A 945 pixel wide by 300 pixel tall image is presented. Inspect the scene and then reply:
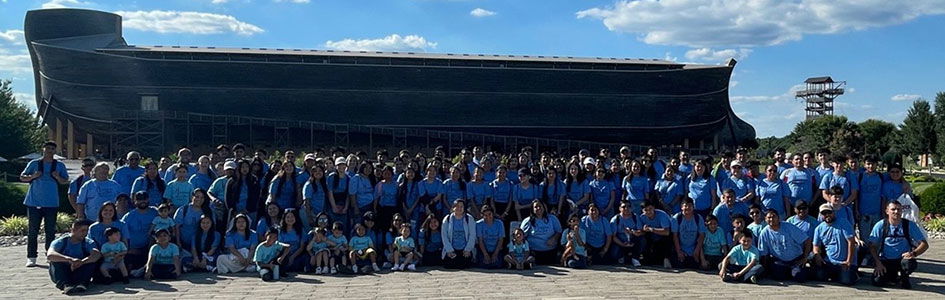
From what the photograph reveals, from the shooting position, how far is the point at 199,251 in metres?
9.21

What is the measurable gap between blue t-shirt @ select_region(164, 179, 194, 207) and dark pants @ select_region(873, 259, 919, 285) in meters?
8.82

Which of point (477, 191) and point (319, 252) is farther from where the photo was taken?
point (477, 191)

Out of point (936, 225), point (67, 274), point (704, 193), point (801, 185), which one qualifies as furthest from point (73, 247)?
point (936, 225)

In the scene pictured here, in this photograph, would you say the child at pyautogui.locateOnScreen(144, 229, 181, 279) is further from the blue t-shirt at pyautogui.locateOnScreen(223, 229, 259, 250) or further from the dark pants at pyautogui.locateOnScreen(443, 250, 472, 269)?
the dark pants at pyautogui.locateOnScreen(443, 250, 472, 269)

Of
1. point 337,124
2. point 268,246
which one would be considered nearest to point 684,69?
point 337,124

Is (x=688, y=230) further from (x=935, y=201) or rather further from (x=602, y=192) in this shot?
(x=935, y=201)

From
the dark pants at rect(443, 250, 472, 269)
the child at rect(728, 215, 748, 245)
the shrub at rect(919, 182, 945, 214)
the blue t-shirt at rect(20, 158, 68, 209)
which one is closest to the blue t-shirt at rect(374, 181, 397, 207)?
the dark pants at rect(443, 250, 472, 269)

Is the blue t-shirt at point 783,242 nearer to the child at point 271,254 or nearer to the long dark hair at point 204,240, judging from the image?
the child at point 271,254

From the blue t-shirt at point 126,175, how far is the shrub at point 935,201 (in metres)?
16.1

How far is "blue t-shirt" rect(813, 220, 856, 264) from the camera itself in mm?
8273

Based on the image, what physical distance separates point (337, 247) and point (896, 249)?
6.72m

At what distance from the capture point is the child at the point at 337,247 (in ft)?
30.1

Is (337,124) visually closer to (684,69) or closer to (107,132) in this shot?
(107,132)

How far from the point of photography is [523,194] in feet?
34.0
